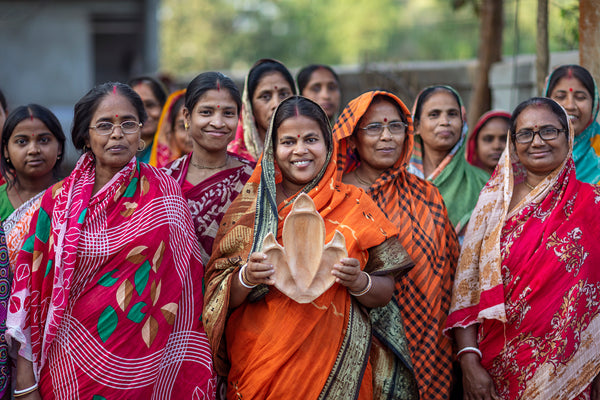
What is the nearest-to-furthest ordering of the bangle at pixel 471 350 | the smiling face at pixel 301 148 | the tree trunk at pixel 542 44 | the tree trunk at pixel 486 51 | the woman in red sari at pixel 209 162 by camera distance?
1. the smiling face at pixel 301 148
2. the bangle at pixel 471 350
3. the woman in red sari at pixel 209 162
4. the tree trunk at pixel 542 44
5. the tree trunk at pixel 486 51

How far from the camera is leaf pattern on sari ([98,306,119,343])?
2.87 metres

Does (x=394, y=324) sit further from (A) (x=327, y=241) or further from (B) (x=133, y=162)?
(B) (x=133, y=162)

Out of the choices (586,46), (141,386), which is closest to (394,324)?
(141,386)

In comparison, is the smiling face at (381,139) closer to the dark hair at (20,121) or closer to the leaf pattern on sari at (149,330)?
the leaf pattern on sari at (149,330)

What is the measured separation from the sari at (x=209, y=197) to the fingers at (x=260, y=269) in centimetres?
63

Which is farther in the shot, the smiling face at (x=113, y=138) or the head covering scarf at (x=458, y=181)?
the head covering scarf at (x=458, y=181)

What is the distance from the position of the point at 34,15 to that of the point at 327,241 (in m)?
14.9

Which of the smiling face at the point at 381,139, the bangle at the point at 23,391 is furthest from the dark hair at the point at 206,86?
the bangle at the point at 23,391

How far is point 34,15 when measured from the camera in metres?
15.6

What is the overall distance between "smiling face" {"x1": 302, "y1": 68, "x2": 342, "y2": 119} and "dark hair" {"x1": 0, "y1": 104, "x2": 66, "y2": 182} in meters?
1.91

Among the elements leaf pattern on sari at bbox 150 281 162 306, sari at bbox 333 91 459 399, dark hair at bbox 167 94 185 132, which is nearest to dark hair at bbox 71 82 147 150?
leaf pattern on sari at bbox 150 281 162 306

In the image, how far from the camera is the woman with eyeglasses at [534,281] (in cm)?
306

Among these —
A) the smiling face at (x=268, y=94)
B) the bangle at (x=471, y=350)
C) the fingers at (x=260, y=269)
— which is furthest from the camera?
the smiling face at (x=268, y=94)

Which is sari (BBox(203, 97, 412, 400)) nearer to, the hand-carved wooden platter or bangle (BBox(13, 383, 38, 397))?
the hand-carved wooden platter
